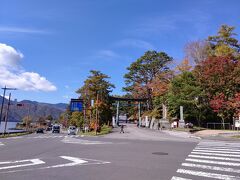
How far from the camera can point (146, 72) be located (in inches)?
2484

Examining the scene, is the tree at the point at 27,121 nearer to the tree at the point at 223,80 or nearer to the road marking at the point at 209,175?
the tree at the point at 223,80

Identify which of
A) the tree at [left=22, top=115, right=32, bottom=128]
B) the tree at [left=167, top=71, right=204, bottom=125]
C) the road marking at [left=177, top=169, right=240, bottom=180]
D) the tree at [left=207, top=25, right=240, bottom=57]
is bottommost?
the road marking at [left=177, top=169, right=240, bottom=180]

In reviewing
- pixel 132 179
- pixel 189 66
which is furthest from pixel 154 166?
pixel 189 66

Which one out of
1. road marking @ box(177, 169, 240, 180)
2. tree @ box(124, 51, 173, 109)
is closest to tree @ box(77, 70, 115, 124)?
tree @ box(124, 51, 173, 109)

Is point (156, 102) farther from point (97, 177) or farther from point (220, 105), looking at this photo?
point (97, 177)

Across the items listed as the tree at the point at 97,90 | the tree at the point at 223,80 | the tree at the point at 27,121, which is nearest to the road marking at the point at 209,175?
the tree at the point at 223,80

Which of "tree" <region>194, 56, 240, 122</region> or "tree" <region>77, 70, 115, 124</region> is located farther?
"tree" <region>77, 70, 115, 124</region>

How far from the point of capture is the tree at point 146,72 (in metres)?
61.2

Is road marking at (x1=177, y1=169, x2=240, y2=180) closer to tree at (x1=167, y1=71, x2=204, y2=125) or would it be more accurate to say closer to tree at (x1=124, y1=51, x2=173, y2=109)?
tree at (x1=167, y1=71, x2=204, y2=125)

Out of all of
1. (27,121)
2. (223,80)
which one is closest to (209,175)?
(223,80)

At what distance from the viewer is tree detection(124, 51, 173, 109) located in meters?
A: 61.2

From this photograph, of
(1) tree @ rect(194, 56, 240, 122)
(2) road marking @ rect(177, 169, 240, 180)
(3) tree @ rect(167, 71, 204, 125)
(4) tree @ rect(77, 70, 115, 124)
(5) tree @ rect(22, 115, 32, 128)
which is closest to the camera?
(2) road marking @ rect(177, 169, 240, 180)

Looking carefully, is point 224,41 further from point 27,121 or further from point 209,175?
point 27,121

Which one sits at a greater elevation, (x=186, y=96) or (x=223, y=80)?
(x=223, y=80)
